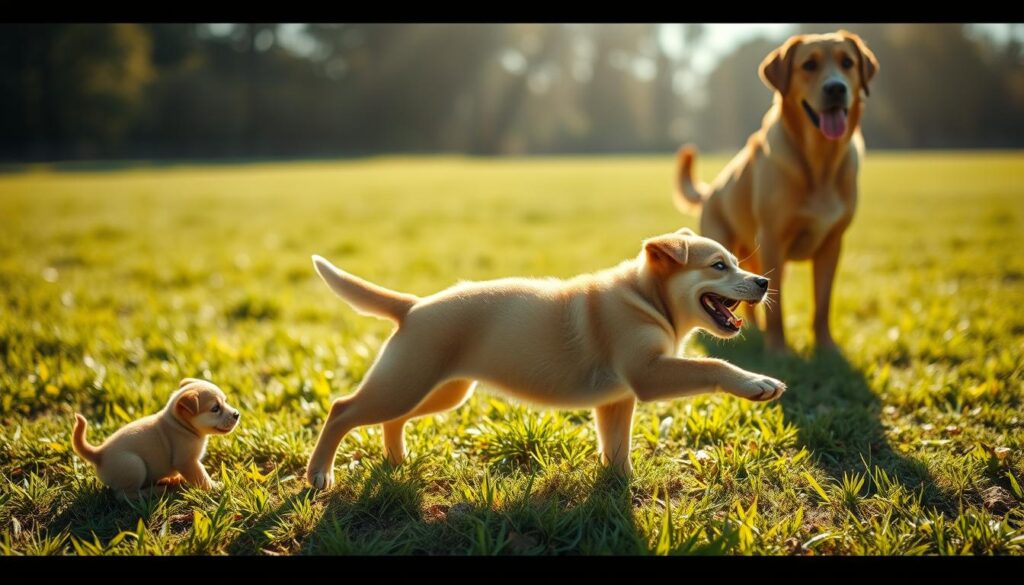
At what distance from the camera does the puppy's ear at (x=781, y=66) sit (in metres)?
4.75

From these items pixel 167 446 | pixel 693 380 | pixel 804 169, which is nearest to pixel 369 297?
pixel 167 446

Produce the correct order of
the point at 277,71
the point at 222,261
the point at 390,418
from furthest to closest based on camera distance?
the point at 277,71
the point at 222,261
the point at 390,418

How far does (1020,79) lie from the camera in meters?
45.4

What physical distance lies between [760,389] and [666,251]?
0.70m

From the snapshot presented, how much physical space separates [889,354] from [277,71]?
2393 inches

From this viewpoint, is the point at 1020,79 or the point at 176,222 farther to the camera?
the point at 1020,79

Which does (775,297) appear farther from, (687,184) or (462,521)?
(462,521)

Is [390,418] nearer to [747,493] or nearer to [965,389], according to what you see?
[747,493]

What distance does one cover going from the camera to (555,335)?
10.2 feet

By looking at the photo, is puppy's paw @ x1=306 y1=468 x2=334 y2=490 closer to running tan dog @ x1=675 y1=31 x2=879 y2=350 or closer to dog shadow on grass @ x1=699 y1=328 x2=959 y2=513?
dog shadow on grass @ x1=699 y1=328 x2=959 y2=513

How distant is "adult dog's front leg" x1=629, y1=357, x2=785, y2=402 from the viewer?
9.24ft

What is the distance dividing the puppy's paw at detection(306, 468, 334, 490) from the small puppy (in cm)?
45

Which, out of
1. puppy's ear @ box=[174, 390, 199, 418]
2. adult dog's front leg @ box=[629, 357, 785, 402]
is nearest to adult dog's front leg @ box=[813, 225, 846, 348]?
adult dog's front leg @ box=[629, 357, 785, 402]
